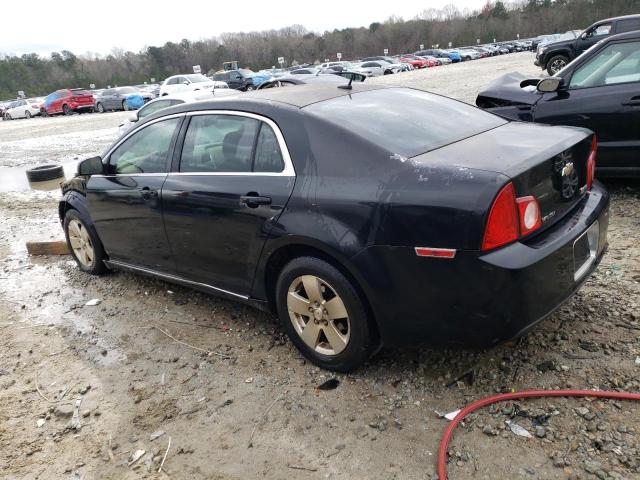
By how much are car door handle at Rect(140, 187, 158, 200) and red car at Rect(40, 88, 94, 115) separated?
113ft

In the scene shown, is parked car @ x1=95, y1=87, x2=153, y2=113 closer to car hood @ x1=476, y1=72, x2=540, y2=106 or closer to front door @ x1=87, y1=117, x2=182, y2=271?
car hood @ x1=476, y1=72, x2=540, y2=106

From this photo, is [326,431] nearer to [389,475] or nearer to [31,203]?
[389,475]

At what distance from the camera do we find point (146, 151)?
4.29 m

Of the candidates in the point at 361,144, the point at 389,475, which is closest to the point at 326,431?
the point at 389,475

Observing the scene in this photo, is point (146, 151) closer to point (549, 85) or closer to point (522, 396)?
point (522, 396)

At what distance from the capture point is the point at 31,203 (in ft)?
29.6

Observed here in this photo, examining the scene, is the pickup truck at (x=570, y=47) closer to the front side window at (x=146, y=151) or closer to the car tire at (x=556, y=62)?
the car tire at (x=556, y=62)

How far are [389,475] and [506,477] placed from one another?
0.51m

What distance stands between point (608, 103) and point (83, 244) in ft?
17.7

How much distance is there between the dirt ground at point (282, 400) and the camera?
8.37 ft

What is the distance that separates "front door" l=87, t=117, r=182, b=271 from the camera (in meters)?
4.06

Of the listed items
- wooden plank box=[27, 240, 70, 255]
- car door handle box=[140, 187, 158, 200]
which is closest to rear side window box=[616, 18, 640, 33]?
car door handle box=[140, 187, 158, 200]

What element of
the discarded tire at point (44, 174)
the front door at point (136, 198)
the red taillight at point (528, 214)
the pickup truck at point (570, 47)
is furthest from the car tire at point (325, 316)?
the pickup truck at point (570, 47)

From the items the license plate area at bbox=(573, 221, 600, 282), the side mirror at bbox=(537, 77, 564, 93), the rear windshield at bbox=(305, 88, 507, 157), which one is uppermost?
the rear windshield at bbox=(305, 88, 507, 157)
